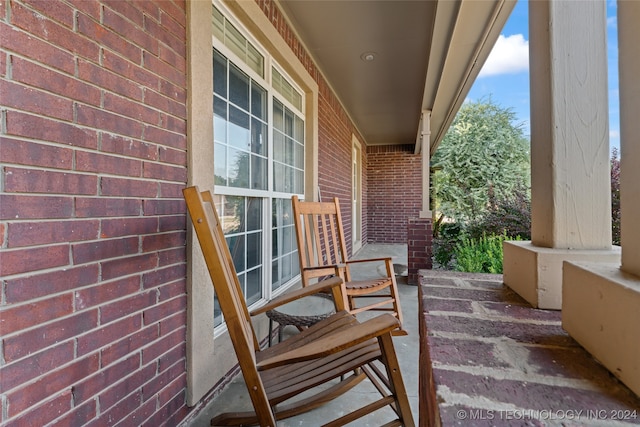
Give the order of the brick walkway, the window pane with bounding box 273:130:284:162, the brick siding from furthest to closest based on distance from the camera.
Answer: the window pane with bounding box 273:130:284:162 < the brick siding < the brick walkway

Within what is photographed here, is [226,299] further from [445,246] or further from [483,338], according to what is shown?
[445,246]

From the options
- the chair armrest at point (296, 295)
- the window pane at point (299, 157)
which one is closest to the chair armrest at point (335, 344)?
the chair armrest at point (296, 295)

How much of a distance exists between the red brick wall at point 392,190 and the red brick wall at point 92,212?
279 inches

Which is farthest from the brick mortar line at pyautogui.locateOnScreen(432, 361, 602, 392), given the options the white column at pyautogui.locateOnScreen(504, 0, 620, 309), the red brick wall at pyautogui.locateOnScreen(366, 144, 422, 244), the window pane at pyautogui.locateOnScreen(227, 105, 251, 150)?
the red brick wall at pyautogui.locateOnScreen(366, 144, 422, 244)

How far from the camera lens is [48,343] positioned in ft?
2.87

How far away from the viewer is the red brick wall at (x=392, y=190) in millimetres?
8000

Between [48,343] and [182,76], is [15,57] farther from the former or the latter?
[48,343]

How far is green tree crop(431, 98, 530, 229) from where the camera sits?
8.33 meters

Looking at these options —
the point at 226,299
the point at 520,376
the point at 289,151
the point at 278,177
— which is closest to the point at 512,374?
the point at 520,376

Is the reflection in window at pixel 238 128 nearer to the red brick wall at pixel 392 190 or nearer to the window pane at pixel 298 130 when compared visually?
the window pane at pixel 298 130

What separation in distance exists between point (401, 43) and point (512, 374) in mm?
3318

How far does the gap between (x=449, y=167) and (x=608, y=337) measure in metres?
9.04

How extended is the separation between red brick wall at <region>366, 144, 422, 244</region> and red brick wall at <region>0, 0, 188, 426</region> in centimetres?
710

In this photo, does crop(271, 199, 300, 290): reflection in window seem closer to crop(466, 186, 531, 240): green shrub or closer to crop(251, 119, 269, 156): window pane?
crop(251, 119, 269, 156): window pane
